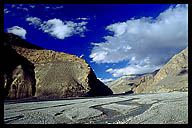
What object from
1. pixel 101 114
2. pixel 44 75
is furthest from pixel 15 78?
pixel 101 114

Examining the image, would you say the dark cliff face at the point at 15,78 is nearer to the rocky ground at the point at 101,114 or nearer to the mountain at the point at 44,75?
the mountain at the point at 44,75

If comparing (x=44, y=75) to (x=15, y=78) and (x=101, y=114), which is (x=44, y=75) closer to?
(x=15, y=78)

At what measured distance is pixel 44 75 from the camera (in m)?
39.4

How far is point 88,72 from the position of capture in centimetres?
4375

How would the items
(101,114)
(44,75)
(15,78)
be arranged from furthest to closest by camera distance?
(44,75), (15,78), (101,114)

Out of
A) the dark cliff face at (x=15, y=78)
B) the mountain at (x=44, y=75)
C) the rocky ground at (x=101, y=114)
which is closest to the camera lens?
the rocky ground at (x=101, y=114)

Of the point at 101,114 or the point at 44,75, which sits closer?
the point at 101,114

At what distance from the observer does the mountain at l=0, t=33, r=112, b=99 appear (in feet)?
111

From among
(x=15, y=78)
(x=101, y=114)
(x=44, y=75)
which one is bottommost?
(x=101, y=114)

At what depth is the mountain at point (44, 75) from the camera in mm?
33906

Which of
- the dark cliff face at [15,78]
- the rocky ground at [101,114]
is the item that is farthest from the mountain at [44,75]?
the rocky ground at [101,114]

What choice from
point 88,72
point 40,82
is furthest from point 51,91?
point 88,72
